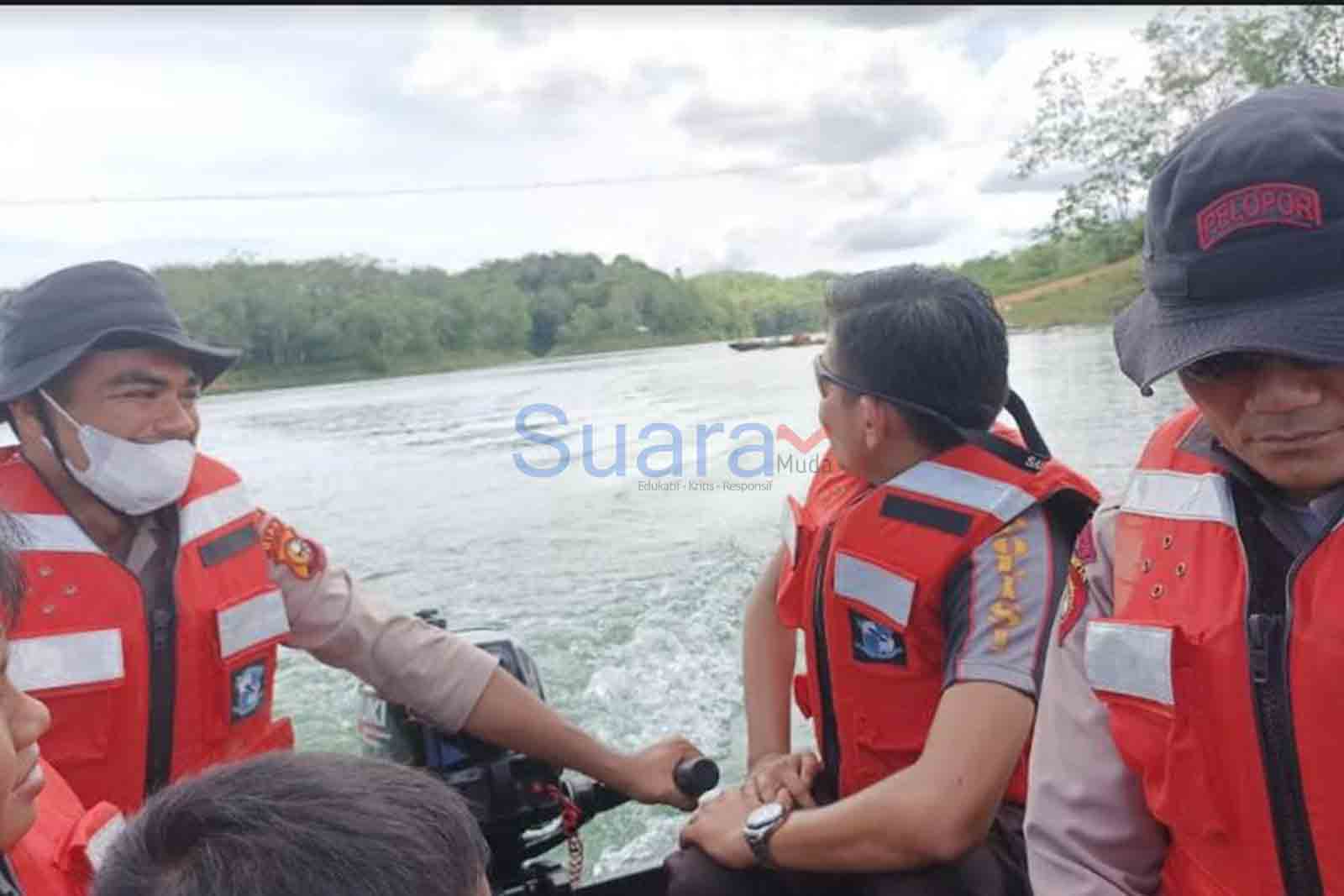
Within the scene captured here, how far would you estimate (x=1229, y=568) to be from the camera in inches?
42.0

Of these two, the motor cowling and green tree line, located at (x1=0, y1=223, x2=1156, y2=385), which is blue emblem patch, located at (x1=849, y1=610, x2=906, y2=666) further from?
green tree line, located at (x1=0, y1=223, x2=1156, y2=385)

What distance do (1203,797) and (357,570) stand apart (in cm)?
489

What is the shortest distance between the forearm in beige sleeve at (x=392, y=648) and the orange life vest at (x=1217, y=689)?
3.88 feet

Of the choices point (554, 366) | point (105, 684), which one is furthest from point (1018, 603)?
point (554, 366)

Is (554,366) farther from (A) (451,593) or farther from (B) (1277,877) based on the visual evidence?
(B) (1277,877)

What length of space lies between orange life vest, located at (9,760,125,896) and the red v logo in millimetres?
4439

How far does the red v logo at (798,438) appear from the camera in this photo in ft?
19.7

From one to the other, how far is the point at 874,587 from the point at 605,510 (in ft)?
16.5

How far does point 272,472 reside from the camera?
8.35 meters

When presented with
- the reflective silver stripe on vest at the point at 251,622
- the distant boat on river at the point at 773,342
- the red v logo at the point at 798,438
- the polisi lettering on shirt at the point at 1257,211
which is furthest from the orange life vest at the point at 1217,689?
the red v logo at the point at 798,438

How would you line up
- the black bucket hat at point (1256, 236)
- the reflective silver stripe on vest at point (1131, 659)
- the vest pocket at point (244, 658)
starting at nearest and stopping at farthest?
the black bucket hat at point (1256, 236) → the reflective silver stripe on vest at point (1131, 659) → the vest pocket at point (244, 658)

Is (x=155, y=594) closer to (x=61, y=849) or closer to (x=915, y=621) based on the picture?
(x=61, y=849)

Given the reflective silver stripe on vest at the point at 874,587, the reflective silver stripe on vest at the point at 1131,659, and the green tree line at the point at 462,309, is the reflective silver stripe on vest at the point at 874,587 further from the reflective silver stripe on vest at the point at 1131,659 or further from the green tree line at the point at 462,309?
the green tree line at the point at 462,309

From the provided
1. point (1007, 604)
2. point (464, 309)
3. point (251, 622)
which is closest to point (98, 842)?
point (251, 622)
